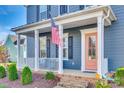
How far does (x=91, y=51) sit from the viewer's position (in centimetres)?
1069

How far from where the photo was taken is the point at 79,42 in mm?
11227

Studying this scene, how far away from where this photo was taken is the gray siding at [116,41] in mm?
9321

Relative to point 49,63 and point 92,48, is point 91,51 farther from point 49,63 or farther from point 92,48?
point 49,63

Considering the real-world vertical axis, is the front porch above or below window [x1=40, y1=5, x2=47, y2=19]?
below

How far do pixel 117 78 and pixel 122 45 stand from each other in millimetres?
2112

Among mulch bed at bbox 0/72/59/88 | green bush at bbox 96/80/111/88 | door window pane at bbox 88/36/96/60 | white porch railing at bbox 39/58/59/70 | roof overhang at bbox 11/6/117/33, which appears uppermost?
roof overhang at bbox 11/6/117/33

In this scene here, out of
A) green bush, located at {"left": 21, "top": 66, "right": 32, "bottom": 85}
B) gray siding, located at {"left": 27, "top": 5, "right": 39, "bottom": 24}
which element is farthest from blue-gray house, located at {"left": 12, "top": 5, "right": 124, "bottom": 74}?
green bush, located at {"left": 21, "top": 66, "right": 32, "bottom": 85}

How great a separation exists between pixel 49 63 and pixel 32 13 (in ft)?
20.2

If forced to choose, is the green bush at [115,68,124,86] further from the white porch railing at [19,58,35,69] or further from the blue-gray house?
the white porch railing at [19,58,35,69]

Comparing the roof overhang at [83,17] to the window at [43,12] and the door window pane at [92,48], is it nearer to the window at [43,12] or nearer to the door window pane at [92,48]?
the door window pane at [92,48]

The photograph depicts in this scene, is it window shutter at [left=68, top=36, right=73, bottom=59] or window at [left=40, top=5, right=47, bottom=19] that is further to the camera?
window at [left=40, top=5, right=47, bottom=19]

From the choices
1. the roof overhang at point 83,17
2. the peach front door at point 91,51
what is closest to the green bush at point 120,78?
the roof overhang at point 83,17

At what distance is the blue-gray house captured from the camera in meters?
8.29

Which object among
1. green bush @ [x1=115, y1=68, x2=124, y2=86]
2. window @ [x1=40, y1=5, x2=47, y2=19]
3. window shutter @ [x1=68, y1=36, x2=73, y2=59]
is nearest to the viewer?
green bush @ [x1=115, y1=68, x2=124, y2=86]
